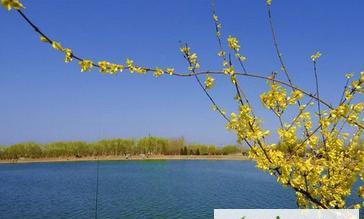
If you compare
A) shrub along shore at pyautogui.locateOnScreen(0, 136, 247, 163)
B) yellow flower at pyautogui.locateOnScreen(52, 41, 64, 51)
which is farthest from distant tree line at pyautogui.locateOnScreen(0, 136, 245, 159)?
yellow flower at pyautogui.locateOnScreen(52, 41, 64, 51)

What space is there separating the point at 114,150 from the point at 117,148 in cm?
71

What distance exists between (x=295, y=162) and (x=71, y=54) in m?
1.84

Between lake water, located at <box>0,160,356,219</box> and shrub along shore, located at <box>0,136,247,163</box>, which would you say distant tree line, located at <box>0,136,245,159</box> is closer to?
shrub along shore, located at <box>0,136,247,163</box>

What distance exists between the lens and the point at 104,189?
22.8 m

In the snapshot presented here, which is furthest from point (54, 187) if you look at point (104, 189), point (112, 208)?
point (112, 208)

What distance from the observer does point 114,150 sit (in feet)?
229

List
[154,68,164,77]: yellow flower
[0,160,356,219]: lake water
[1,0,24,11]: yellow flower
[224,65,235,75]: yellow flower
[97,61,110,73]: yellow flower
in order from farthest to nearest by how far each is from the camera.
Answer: [0,160,356,219]: lake water < [224,65,235,75]: yellow flower < [154,68,164,77]: yellow flower < [97,61,110,73]: yellow flower < [1,0,24,11]: yellow flower

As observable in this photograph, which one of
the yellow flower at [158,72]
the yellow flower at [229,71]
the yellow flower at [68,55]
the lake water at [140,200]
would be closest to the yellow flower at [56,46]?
the yellow flower at [68,55]

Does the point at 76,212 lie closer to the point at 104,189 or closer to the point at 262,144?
the point at 104,189

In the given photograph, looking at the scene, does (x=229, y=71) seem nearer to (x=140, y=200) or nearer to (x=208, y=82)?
(x=208, y=82)
